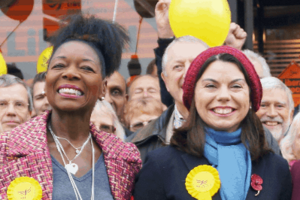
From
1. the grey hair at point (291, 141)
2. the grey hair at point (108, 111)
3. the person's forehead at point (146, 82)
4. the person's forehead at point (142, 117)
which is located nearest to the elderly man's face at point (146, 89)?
the person's forehead at point (146, 82)

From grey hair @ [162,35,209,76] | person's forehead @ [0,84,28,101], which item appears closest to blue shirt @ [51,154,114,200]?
grey hair @ [162,35,209,76]

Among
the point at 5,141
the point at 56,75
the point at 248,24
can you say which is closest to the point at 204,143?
the point at 56,75

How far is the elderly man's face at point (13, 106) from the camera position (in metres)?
4.34

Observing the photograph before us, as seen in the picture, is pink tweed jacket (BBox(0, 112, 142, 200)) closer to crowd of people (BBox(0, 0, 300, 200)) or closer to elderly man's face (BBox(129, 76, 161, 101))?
crowd of people (BBox(0, 0, 300, 200))

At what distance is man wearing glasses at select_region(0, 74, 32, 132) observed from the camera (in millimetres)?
4340

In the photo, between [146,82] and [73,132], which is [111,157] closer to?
[73,132]

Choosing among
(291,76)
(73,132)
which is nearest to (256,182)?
(73,132)

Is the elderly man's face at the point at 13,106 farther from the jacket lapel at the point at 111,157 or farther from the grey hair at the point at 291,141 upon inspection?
the grey hair at the point at 291,141

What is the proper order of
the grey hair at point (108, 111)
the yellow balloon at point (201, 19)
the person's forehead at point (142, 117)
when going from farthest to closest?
the person's forehead at point (142, 117) → the grey hair at point (108, 111) → the yellow balloon at point (201, 19)

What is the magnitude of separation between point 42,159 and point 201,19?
1805mm

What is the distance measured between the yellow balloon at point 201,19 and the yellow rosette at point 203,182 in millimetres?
1481

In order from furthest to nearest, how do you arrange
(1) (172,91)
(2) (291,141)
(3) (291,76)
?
1. (3) (291,76)
2. (1) (172,91)
3. (2) (291,141)

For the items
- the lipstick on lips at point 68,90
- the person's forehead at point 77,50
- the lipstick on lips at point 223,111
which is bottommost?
the lipstick on lips at point 223,111

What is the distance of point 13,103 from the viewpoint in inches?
174
